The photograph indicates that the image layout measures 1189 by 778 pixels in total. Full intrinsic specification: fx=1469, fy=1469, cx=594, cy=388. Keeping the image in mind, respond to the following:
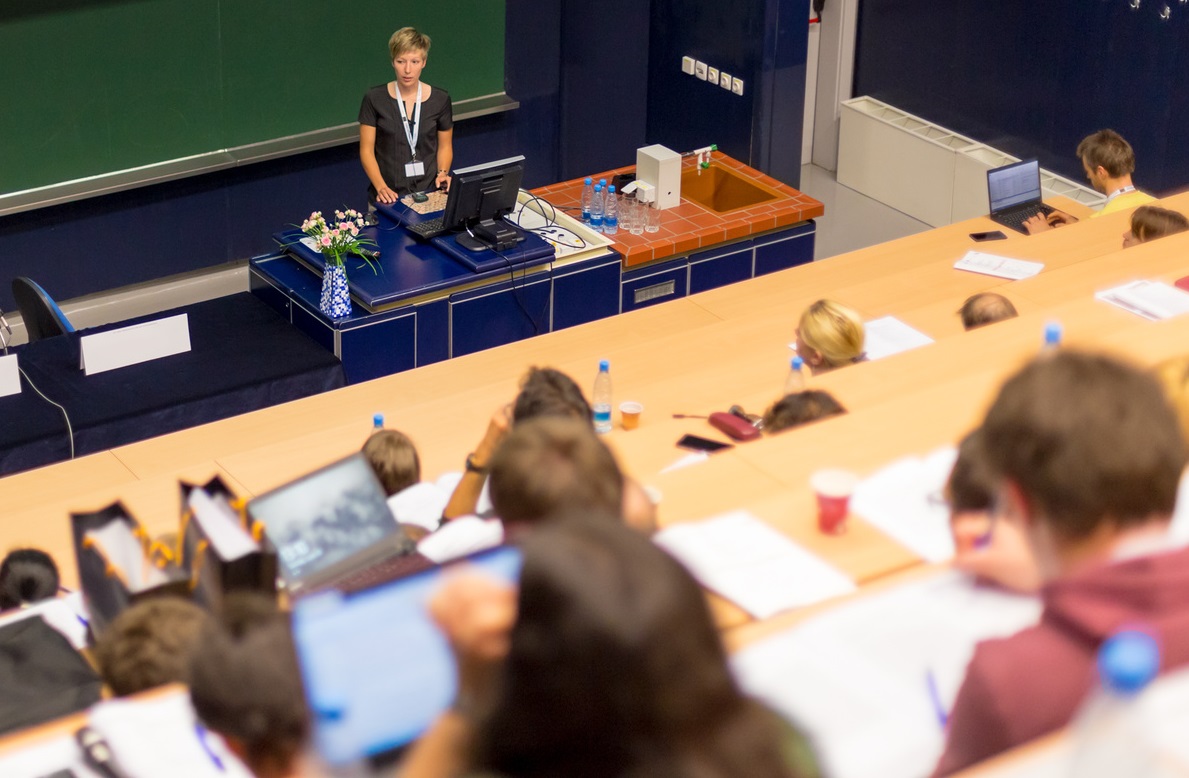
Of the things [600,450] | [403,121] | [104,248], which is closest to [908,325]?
[403,121]

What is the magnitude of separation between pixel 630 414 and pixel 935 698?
2856mm

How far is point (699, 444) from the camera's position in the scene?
4293 mm

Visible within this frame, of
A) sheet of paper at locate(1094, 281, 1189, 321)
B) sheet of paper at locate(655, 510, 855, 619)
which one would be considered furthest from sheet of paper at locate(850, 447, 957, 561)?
sheet of paper at locate(1094, 281, 1189, 321)

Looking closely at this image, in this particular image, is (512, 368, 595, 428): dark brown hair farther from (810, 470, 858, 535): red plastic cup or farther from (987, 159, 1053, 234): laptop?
(987, 159, 1053, 234): laptop

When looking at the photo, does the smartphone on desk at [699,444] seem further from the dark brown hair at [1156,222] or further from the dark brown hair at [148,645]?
the dark brown hair at [1156,222]

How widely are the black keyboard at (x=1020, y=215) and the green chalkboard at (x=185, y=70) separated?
3182 millimetres

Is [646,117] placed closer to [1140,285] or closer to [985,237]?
[985,237]

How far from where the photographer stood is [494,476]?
7.11ft

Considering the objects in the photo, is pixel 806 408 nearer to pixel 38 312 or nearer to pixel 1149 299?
pixel 1149 299

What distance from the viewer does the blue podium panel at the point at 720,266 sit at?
702 cm

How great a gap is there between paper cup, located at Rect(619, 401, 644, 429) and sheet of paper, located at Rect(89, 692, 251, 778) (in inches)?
102

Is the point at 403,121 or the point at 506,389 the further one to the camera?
the point at 403,121

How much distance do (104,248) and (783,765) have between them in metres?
6.92

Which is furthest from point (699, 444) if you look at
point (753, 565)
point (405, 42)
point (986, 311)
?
point (405, 42)
